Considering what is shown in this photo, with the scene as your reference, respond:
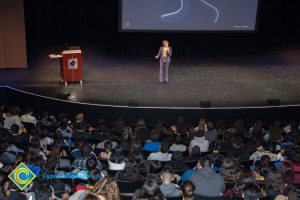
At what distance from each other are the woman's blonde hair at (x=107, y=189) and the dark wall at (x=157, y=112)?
6.01 meters

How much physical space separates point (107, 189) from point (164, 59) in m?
7.64

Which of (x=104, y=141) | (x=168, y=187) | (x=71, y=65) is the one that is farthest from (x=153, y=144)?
(x=71, y=65)

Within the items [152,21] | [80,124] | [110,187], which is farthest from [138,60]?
[110,187]

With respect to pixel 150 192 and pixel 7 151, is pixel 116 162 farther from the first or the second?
pixel 150 192

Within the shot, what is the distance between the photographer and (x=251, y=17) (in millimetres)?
16391

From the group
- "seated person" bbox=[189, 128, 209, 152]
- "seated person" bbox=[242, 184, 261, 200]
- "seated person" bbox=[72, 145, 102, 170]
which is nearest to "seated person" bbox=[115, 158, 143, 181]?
"seated person" bbox=[72, 145, 102, 170]

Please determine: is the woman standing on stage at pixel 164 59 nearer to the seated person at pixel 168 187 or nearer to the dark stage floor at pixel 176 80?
the dark stage floor at pixel 176 80

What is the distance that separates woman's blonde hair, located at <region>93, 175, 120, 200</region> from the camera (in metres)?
6.19

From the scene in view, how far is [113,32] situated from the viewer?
17078 mm

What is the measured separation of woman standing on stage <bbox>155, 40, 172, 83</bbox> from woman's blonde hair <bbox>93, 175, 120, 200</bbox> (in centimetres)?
710

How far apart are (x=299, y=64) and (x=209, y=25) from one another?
3.05m

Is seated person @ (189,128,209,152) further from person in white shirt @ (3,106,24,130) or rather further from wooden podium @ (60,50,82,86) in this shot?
wooden podium @ (60,50,82,86)

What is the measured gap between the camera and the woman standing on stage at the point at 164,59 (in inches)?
526

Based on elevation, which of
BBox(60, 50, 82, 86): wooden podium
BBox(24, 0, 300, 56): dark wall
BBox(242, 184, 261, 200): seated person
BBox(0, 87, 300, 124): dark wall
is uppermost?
BBox(24, 0, 300, 56): dark wall
